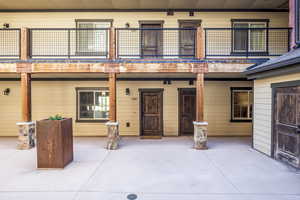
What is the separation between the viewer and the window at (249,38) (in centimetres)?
855

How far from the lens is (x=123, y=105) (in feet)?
29.1

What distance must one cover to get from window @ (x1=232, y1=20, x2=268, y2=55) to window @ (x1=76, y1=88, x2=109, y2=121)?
659 centimetres

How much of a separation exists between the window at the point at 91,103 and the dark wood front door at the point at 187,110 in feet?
11.9

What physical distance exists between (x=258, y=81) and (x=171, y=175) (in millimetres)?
4670

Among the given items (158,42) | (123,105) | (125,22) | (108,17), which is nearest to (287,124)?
(158,42)

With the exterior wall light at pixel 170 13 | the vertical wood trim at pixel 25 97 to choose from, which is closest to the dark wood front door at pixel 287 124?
the exterior wall light at pixel 170 13

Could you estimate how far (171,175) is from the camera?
437cm

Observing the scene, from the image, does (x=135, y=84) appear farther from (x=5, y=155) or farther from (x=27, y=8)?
(x=27, y=8)

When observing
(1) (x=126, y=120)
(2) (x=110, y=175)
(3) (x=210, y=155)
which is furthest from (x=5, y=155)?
(3) (x=210, y=155)

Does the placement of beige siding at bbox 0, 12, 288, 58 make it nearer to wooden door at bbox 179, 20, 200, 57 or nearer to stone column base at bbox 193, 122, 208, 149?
wooden door at bbox 179, 20, 200, 57

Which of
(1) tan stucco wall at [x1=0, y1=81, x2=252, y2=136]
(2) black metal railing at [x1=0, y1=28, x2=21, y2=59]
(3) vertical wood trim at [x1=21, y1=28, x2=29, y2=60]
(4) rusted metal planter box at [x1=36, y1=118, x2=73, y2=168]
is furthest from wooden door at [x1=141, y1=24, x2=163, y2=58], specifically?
(2) black metal railing at [x1=0, y1=28, x2=21, y2=59]

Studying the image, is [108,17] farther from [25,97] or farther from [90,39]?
[25,97]

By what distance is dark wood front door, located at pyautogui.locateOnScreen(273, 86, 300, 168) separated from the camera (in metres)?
4.78

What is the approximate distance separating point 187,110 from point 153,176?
202 inches
